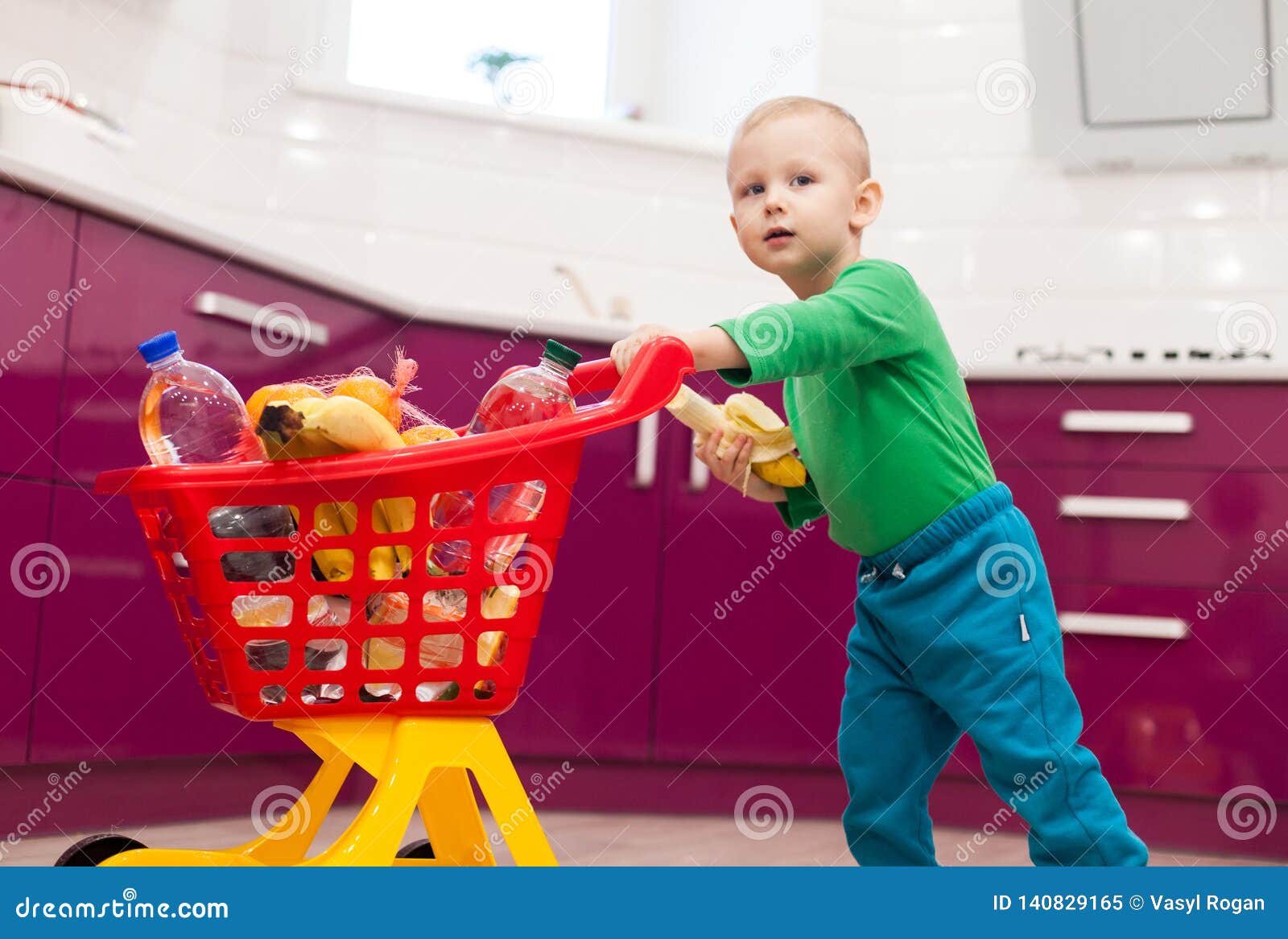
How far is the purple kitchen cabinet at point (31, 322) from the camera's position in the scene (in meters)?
1.66

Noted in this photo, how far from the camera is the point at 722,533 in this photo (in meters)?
2.31

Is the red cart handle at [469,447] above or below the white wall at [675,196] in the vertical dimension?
below

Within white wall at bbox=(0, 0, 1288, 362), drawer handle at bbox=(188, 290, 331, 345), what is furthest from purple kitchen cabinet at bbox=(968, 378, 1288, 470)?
drawer handle at bbox=(188, 290, 331, 345)

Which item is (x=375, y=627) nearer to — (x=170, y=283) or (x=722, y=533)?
(x=170, y=283)

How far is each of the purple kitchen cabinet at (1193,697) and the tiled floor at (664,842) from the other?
0.14 m

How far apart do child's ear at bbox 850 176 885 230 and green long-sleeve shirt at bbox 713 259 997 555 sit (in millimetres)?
104

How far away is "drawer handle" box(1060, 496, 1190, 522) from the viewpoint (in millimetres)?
2219

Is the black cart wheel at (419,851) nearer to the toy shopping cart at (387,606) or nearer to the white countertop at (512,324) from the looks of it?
Result: the toy shopping cart at (387,606)

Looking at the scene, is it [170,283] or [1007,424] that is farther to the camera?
[1007,424]

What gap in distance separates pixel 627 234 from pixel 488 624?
205 cm

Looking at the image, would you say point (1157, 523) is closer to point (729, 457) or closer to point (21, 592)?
point (729, 457)

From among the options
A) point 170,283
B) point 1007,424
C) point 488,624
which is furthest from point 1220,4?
point 488,624

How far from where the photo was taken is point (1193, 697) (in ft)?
7.10

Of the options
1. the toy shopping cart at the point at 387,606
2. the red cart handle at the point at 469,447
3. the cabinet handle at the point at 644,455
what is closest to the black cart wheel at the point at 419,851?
the toy shopping cart at the point at 387,606
